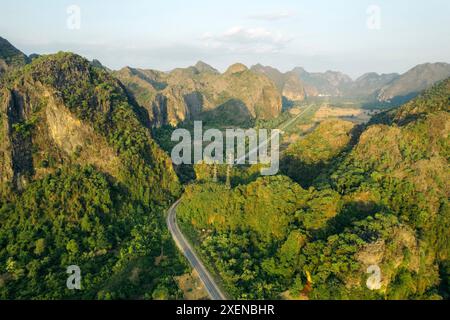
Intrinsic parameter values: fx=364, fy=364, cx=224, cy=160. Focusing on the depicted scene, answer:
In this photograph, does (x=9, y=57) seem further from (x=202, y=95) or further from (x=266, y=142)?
(x=202, y=95)

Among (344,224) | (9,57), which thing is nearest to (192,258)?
(344,224)

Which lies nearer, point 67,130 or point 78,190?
point 78,190

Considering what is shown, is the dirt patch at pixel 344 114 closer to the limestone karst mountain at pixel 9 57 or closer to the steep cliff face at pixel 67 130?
the steep cliff face at pixel 67 130

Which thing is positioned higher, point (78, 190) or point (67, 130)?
point (67, 130)

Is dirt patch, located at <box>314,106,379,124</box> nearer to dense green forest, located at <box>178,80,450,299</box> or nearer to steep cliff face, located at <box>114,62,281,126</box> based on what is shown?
steep cliff face, located at <box>114,62,281,126</box>

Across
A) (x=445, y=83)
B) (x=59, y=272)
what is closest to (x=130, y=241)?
(x=59, y=272)

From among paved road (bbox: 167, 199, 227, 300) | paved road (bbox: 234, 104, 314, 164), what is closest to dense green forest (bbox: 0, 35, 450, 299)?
paved road (bbox: 167, 199, 227, 300)
